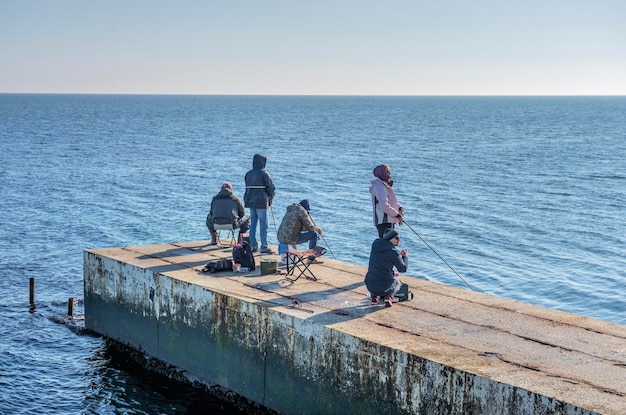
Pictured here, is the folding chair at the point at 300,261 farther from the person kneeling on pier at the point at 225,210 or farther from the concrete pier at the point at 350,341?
the person kneeling on pier at the point at 225,210

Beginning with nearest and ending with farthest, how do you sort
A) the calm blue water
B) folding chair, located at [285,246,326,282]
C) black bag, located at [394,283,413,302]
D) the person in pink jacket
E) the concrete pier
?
the concrete pier → black bag, located at [394,283,413,302] → the person in pink jacket → folding chair, located at [285,246,326,282] → the calm blue water

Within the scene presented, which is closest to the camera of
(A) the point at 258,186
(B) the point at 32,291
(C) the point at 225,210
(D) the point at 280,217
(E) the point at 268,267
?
(E) the point at 268,267

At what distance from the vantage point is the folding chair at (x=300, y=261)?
46.9 feet

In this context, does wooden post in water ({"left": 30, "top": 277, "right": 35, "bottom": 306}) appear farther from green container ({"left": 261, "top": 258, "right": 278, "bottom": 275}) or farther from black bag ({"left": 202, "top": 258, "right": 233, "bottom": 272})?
green container ({"left": 261, "top": 258, "right": 278, "bottom": 275})

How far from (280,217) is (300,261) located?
19924mm

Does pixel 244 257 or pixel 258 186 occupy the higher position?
pixel 258 186

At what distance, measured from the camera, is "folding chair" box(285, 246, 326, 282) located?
46.9 feet

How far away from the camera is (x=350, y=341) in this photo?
1084 centimetres

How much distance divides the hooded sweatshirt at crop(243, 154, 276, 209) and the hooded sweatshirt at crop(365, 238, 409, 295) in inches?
178

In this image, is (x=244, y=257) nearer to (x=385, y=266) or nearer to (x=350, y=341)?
(x=385, y=266)

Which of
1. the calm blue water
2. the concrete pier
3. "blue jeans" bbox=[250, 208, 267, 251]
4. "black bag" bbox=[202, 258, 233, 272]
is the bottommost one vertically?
the calm blue water

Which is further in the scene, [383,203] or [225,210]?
[225,210]

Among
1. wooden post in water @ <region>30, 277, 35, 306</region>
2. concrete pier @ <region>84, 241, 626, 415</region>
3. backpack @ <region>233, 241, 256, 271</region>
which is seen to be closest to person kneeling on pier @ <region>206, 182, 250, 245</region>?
concrete pier @ <region>84, 241, 626, 415</region>

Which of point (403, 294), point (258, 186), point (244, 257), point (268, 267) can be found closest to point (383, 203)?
point (403, 294)
